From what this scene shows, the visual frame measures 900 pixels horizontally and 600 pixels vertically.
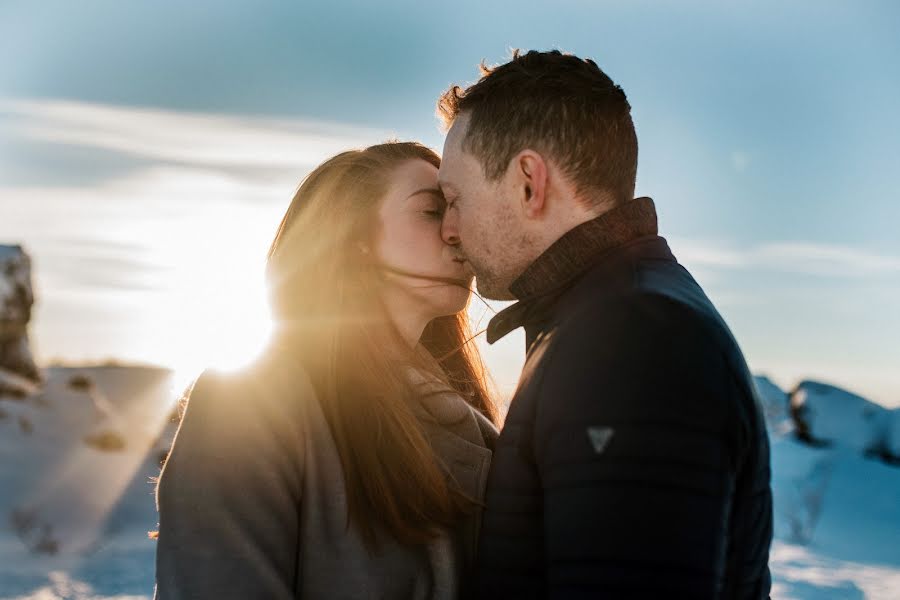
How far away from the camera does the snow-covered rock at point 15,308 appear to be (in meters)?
12.4

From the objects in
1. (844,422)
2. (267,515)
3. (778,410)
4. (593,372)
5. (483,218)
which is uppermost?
(483,218)

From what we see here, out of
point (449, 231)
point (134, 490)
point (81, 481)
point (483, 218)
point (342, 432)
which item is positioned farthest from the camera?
point (81, 481)

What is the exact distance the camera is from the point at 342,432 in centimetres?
267

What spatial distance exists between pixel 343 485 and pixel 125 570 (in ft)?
23.9

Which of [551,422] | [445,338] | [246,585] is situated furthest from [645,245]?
[445,338]

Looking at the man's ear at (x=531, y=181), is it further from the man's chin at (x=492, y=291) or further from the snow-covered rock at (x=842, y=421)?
the snow-covered rock at (x=842, y=421)

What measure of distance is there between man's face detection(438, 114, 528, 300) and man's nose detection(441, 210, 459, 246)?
0.26 m

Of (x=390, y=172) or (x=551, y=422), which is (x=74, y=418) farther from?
(x=551, y=422)

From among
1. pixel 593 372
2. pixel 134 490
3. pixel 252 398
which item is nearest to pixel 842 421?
pixel 134 490

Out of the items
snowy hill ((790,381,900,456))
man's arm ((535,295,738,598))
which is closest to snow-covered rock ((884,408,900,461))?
snowy hill ((790,381,900,456))

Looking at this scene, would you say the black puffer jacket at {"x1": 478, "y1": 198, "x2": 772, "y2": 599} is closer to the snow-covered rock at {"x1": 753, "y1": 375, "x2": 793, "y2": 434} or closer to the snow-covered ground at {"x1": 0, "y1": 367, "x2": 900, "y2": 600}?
the snow-covered ground at {"x1": 0, "y1": 367, "x2": 900, "y2": 600}

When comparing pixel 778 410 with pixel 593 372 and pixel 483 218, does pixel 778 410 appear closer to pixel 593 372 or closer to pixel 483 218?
pixel 483 218

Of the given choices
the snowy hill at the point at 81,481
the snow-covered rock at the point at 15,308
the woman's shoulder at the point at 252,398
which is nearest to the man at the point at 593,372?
the woman's shoulder at the point at 252,398

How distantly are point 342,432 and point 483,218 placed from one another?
29.4 inches
